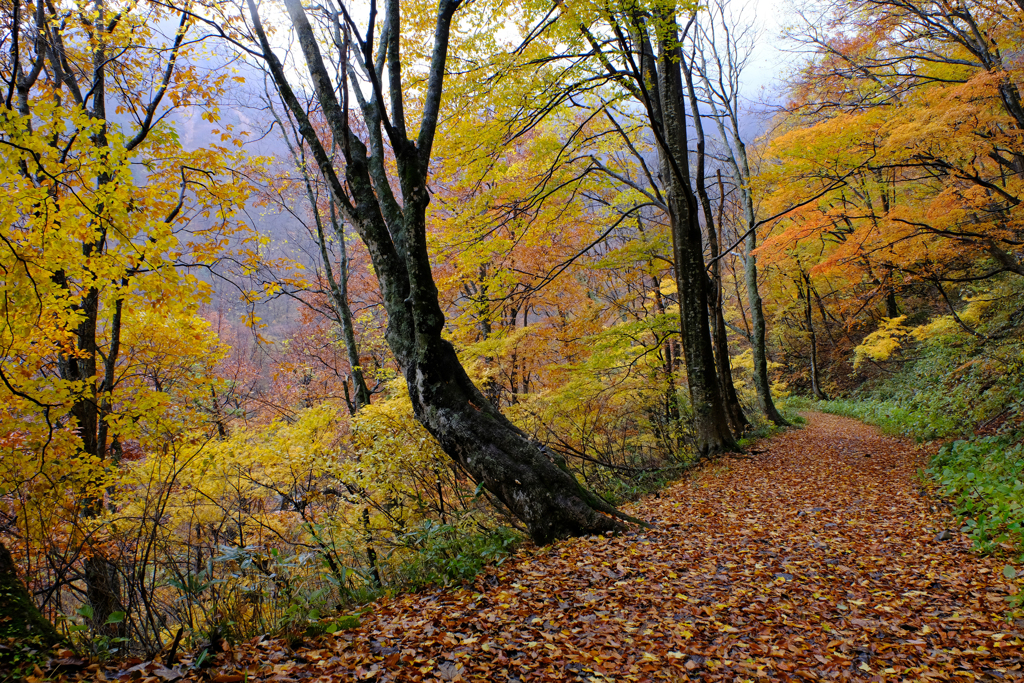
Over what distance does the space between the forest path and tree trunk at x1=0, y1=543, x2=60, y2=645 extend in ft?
3.17

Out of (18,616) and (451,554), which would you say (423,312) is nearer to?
(451,554)

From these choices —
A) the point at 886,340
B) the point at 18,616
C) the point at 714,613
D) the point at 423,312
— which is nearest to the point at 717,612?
the point at 714,613

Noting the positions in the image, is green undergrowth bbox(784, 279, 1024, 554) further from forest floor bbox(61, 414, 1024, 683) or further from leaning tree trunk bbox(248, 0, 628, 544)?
leaning tree trunk bbox(248, 0, 628, 544)

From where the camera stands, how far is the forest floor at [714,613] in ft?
7.85

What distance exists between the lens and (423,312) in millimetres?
4730

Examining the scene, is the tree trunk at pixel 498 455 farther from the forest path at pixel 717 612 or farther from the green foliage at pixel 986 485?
the green foliage at pixel 986 485

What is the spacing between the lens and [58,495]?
4.00 meters

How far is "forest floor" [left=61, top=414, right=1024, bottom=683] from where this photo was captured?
7.85 feet

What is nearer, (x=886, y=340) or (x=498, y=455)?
(x=498, y=455)

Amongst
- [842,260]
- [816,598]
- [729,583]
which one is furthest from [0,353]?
[842,260]

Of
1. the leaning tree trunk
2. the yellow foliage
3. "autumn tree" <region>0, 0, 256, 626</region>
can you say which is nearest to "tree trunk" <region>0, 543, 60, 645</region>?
"autumn tree" <region>0, 0, 256, 626</region>

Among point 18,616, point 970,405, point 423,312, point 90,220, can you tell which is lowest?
point 970,405

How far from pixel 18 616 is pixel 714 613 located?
3.88 metres

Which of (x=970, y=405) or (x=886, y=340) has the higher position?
(x=886, y=340)
